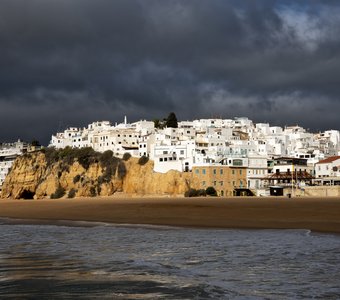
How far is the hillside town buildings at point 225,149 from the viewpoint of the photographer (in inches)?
2982

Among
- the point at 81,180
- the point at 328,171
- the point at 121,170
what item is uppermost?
the point at 121,170

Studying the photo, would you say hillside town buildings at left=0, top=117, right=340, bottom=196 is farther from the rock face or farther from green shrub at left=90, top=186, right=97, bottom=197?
green shrub at left=90, top=186, right=97, bottom=197

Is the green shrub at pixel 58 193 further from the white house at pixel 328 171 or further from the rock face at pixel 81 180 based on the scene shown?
the white house at pixel 328 171

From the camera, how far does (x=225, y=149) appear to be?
81.7 meters

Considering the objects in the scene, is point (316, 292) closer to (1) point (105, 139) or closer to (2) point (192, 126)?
(1) point (105, 139)

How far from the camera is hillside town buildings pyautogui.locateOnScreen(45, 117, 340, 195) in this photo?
75750mm

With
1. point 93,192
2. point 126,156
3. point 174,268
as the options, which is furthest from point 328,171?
point 174,268

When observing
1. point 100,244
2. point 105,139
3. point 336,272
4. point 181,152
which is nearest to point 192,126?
point 105,139

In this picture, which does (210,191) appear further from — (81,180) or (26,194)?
(26,194)

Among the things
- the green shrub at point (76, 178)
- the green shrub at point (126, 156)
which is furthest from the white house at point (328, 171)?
the green shrub at point (76, 178)

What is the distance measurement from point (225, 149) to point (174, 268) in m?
69.7

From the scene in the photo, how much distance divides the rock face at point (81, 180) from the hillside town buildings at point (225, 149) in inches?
94.7

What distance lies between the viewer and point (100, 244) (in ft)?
60.1

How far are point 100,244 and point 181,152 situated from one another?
6155 centimetres
